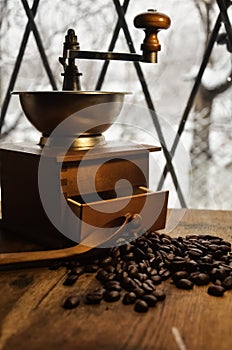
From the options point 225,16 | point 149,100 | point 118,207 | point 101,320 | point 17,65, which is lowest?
point 101,320

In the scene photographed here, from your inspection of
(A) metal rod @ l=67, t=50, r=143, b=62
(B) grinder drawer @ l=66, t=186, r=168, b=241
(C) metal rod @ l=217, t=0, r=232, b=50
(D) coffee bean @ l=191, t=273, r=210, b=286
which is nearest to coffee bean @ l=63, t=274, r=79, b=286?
(B) grinder drawer @ l=66, t=186, r=168, b=241

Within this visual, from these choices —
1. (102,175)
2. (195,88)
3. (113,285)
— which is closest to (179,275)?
(113,285)

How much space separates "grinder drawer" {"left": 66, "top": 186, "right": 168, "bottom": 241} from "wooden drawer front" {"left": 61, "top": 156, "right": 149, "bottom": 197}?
0.02 meters

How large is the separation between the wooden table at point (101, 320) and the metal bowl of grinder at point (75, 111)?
319 mm

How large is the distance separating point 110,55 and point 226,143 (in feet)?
3.13

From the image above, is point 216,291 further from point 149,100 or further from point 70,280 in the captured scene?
point 149,100

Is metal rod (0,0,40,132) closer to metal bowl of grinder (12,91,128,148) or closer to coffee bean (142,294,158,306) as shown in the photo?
metal bowl of grinder (12,91,128,148)

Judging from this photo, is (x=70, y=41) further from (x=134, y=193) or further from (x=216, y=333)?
(x=216, y=333)

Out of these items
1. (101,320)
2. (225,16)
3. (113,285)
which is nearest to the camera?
(101,320)

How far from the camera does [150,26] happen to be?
1154mm

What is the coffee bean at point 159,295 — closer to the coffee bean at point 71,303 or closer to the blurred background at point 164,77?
the coffee bean at point 71,303

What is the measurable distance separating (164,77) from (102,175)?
0.91 metres

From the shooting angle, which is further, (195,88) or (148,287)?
(195,88)

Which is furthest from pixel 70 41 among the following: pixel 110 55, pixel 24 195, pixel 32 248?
pixel 32 248
